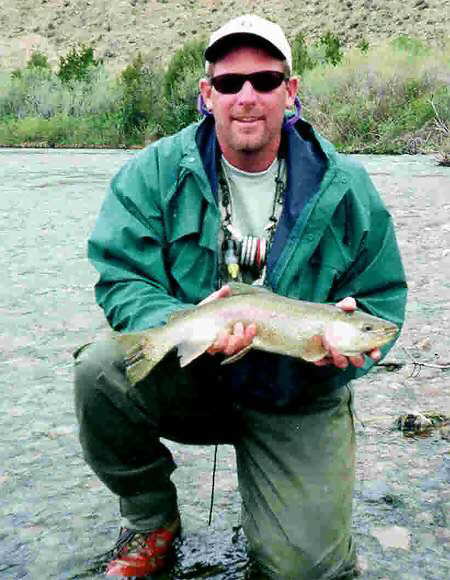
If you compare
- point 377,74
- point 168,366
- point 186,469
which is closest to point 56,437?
point 186,469

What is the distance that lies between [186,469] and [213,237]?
1.34 meters

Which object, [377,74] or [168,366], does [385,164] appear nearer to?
[377,74]

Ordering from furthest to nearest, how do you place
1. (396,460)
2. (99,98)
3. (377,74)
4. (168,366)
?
(99,98)
(377,74)
(396,460)
(168,366)

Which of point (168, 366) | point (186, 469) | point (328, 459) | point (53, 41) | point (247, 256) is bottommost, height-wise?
point (53, 41)

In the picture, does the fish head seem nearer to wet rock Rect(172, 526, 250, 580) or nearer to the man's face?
the man's face

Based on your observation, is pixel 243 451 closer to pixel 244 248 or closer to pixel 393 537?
pixel 393 537

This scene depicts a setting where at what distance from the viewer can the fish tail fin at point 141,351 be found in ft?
9.71

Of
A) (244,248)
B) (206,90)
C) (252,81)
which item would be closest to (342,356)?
(244,248)

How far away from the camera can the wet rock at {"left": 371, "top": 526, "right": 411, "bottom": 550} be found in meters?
3.38

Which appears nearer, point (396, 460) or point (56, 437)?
point (396, 460)

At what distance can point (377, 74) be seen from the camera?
29.8 metres

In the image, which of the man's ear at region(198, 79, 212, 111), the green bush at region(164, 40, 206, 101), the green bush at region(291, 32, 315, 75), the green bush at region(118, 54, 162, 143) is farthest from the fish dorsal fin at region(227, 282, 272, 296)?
the green bush at region(164, 40, 206, 101)

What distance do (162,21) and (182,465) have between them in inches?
2976

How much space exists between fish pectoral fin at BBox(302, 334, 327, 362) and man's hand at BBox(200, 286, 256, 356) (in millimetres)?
181
